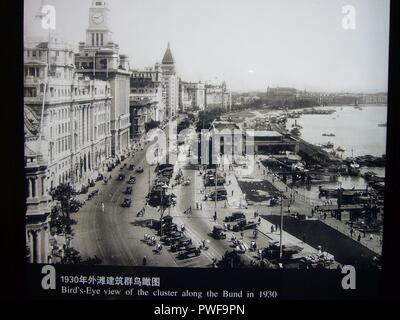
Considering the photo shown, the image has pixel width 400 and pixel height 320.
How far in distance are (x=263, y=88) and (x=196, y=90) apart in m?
0.44

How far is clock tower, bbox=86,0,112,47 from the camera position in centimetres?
350

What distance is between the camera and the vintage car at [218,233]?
3.55m

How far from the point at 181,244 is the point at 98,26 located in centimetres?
143

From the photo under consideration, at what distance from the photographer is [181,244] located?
11.6 ft

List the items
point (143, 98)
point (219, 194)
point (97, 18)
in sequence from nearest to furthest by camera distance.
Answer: point (97, 18) < point (219, 194) < point (143, 98)

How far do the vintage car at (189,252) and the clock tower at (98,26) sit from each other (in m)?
1.36

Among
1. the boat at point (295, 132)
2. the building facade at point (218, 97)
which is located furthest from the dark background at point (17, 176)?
the building facade at point (218, 97)

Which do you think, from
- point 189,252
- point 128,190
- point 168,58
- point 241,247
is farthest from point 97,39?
point 241,247

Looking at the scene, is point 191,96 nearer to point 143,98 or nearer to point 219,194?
point 143,98

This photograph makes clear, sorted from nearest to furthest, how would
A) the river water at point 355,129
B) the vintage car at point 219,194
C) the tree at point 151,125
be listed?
the river water at point 355,129 < the vintage car at point 219,194 < the tree at point 151,125

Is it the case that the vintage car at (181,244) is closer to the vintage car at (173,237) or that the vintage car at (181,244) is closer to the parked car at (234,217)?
the vintage car at (173,237)

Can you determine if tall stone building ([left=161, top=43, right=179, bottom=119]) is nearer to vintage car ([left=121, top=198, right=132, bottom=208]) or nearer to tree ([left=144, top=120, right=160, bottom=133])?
tree ([left=144, top=120, right=160, bottom=133])

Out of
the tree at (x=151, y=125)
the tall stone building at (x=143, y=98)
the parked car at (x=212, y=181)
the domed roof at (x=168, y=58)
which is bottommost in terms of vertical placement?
the parked car at (x=212, y=181)
